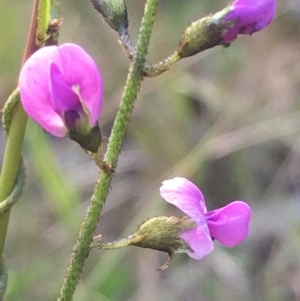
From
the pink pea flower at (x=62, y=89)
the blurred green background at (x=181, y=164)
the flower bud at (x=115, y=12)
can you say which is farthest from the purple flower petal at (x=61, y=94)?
the blurred green background at (x=181, y=164)

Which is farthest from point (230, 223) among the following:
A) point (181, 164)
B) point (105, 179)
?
point (181, 164)

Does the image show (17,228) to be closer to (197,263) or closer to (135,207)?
(135,207)

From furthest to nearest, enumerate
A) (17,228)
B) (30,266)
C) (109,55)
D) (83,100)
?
(109,55) < (17,228) < (30,266) < (83,100)

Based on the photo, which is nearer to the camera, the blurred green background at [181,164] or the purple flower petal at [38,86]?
the purple flower petal at [38,86]

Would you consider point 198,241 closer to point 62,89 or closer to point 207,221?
point 207,221

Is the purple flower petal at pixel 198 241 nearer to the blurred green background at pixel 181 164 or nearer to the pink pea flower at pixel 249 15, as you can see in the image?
the pink pea flower at pixel 249 15

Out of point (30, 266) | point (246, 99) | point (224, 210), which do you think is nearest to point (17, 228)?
point (30, 266)

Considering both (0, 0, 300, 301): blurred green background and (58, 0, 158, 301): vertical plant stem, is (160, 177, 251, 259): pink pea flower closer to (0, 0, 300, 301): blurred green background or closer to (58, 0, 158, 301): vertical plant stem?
(58, 0, 158, 301): vertical plant stem
